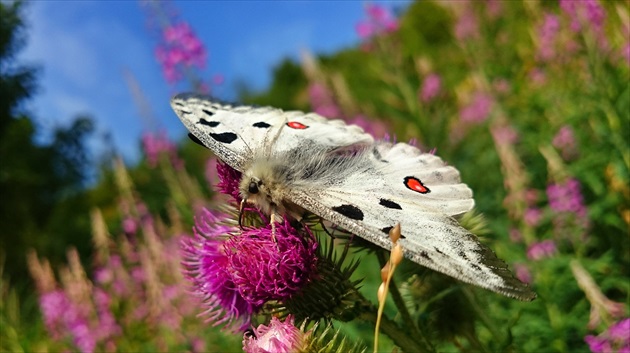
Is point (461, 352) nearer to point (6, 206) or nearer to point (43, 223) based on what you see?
point (6, 206)

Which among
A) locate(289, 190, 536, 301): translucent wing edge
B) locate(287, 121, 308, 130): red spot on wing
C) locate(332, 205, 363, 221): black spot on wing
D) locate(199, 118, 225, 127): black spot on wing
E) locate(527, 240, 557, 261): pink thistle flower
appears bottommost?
locate(527, 240, 557, 261): pink thistle flower

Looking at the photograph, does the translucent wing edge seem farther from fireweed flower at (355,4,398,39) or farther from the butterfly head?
fireweed flower at (355,4,398,39)

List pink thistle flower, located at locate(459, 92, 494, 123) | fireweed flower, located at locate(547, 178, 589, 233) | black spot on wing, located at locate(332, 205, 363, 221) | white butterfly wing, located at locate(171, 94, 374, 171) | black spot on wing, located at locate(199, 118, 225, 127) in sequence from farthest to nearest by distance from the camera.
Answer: pink thistle flower, located at locate(459, 92, 494, 123), fireweed flower, located at locate(547, 178, 589, 233), black spot on wing, located at locate(199, 118, 225, 127), white butterfly wing, located at locate(171, 94, 374, 171), black spot on wing, located at locate(332, 205, 363, 221)

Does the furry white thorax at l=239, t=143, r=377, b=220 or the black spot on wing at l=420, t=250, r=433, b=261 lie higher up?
the furry white thorax at l=239, t=143, r=377, b=220

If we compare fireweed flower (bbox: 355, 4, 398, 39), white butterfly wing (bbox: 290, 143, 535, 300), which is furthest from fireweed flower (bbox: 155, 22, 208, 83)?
white butterfly wing (bbox: 290, 143, 535, 300)

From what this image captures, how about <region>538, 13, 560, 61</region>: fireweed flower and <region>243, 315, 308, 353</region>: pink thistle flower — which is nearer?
<region>243, 315, 308, 353</region>: pink thistle flower

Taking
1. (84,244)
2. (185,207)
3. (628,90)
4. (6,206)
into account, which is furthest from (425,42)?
(628,90)

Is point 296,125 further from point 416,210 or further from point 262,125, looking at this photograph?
point 416,210
